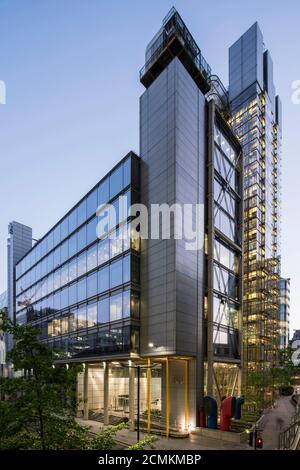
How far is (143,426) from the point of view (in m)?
36.7

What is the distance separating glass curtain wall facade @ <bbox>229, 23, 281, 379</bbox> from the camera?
61.2 m

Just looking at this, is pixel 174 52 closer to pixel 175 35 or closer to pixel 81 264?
pixel 175 35

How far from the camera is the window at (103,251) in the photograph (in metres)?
43.3

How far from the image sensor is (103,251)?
44094 mm

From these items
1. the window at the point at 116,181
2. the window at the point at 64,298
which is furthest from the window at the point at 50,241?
the window at the point at 116,181

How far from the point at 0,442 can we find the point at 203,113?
3867cm

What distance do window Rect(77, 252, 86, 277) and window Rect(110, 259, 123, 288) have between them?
8342 mm

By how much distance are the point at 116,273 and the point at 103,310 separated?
16.9 feet

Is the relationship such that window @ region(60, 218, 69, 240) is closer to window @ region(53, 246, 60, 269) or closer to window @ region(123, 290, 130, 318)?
window @ region(53, 246, 60, 269)

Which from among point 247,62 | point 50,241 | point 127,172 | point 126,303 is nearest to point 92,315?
point 126,303

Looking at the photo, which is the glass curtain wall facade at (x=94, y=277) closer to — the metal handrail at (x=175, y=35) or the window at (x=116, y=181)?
the window at (x=116, y=181)

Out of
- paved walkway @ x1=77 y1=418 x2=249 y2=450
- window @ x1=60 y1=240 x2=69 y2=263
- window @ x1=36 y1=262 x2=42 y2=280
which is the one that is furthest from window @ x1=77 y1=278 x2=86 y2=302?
window @ x1=36 y1=262 x2=42 y2=280

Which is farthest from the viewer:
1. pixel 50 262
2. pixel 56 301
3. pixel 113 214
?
pixel 50 262
